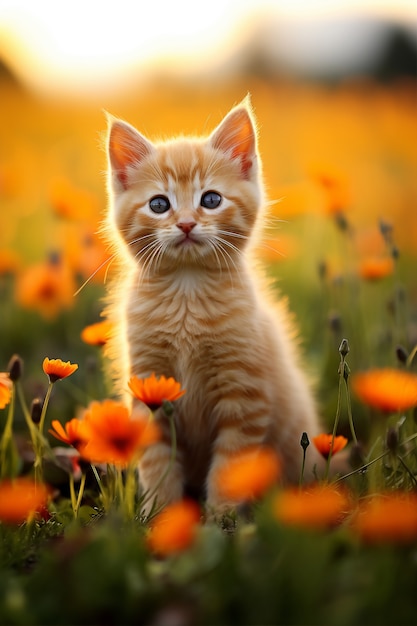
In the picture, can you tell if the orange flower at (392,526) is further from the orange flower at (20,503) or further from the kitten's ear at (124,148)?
the kitten's ear at (124,148)

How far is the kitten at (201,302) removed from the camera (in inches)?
87.6

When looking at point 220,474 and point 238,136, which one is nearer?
point 220,474

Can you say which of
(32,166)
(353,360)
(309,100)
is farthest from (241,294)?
(309,100)

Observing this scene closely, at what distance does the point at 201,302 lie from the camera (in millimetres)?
2301

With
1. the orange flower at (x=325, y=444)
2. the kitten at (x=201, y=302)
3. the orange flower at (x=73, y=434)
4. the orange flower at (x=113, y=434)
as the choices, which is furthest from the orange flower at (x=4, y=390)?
the orange flower at (x=325, y=444)

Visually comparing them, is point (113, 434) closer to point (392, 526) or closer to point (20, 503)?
point (20, 503)

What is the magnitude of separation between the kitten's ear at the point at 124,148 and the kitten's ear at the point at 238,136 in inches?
8.6

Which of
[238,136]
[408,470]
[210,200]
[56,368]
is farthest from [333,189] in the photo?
[56,368]

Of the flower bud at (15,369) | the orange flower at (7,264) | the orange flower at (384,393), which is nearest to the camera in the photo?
the orange flower at (384,393)

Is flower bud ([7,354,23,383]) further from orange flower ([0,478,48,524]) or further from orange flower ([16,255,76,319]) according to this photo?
orange flower ([16,255,76,319])

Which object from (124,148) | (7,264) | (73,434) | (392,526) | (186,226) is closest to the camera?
(392,526)

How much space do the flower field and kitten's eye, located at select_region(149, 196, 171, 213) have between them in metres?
0.26

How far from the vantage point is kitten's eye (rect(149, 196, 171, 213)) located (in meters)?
2.27

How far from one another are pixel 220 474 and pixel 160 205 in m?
0.79
